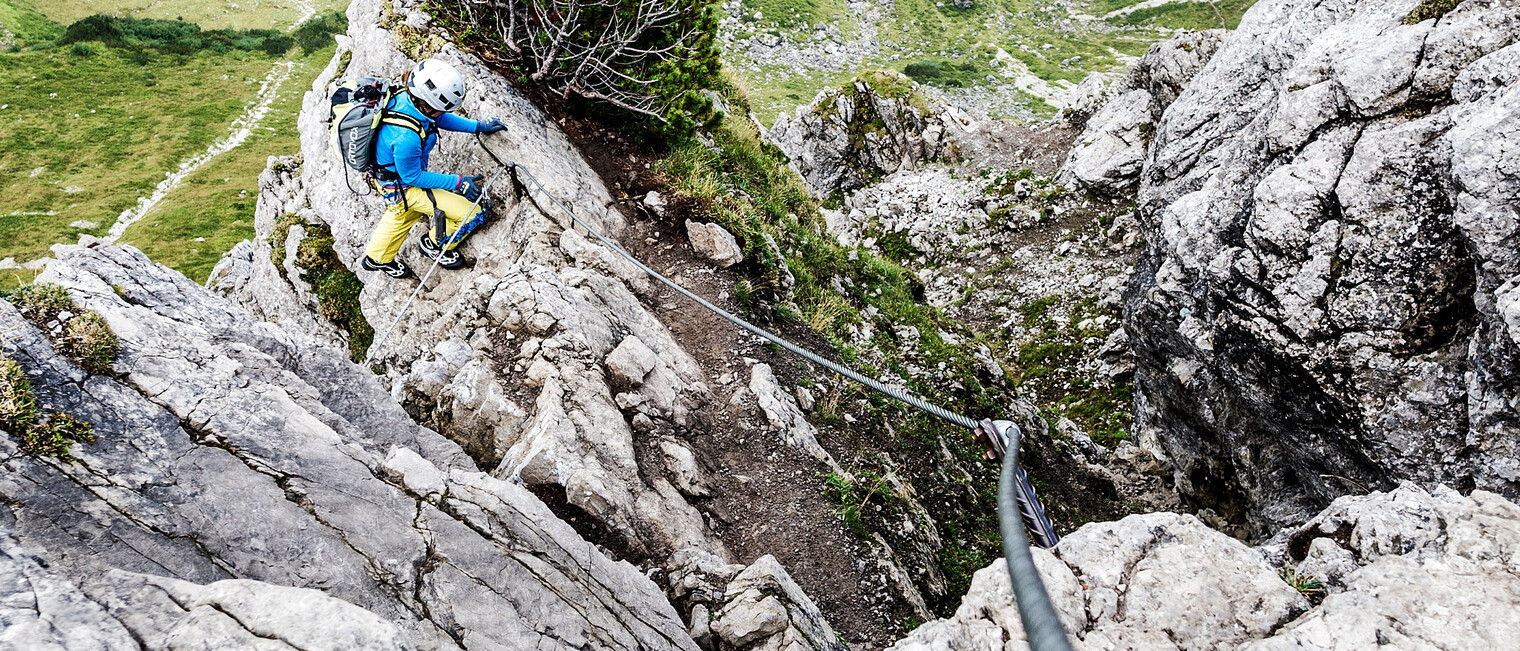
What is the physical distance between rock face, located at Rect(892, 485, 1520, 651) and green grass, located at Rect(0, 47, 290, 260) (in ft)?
255

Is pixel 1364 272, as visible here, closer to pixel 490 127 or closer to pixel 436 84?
pixel 490 127

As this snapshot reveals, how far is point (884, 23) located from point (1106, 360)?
100395 mm

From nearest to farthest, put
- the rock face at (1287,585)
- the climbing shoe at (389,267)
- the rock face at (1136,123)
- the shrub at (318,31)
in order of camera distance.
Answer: the rock face at (1287,585) < the climbing shoe at (389,267) < the rock face at (1136,123) < the shrub at (318,31)

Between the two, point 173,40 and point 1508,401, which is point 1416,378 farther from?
point 173,40

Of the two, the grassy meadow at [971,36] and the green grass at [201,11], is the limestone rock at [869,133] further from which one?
the green grass at [201,11]

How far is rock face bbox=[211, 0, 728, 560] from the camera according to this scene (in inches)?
348

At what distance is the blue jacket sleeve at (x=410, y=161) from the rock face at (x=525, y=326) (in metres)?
1.41

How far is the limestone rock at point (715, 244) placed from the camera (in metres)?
14.1

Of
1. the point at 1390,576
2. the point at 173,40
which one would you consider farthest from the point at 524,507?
the point at 173,40

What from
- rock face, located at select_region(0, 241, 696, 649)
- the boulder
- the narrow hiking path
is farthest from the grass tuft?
the narrow hiking path

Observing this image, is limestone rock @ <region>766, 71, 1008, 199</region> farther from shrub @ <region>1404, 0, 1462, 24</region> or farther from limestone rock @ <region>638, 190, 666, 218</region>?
shrub @ <region>1404, 0, 1462, 24</region>

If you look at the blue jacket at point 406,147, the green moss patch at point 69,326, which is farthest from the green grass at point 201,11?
the green moss patch at point 69,326

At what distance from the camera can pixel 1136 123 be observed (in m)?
31.4

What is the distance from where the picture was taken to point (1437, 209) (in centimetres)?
1022
